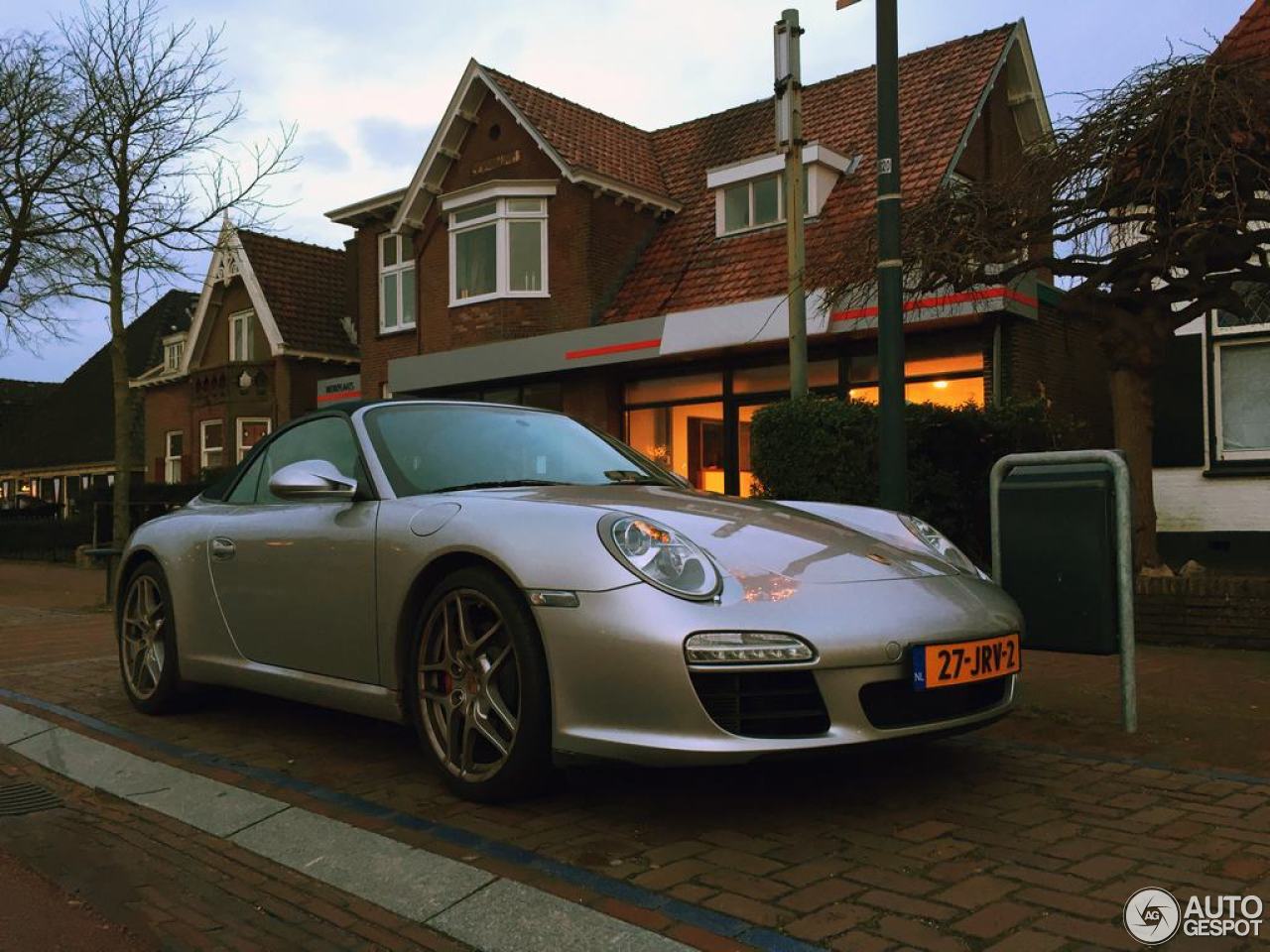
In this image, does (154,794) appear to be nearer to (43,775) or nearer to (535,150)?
(43,775)

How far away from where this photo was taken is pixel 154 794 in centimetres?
399

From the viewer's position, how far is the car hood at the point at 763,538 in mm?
3438

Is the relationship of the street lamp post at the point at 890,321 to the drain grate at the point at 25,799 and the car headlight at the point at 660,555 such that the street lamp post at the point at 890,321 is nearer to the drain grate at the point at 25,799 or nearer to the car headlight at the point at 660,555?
the car headlight at the point at 660,555

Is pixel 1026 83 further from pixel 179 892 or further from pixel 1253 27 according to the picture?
pixel 179 892

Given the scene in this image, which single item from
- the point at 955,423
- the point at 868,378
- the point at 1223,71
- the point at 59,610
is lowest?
the point at 59,610

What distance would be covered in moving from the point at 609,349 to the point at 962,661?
546 inches

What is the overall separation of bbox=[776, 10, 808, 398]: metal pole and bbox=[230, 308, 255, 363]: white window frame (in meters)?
20.9

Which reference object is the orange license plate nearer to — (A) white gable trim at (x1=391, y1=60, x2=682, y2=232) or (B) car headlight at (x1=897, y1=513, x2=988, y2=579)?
(B) car headlight at (x1=897, y1=513, x2=988, y2=579)

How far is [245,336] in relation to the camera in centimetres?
2811

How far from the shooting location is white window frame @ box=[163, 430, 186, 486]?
3034 cm

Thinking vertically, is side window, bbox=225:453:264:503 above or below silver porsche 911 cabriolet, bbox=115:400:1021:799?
above

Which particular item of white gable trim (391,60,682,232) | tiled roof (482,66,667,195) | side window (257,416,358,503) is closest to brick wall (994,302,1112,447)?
white gable trim (391,60,682,232)

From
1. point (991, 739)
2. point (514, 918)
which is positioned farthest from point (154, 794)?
point (991, 739)

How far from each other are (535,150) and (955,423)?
38.4ft
